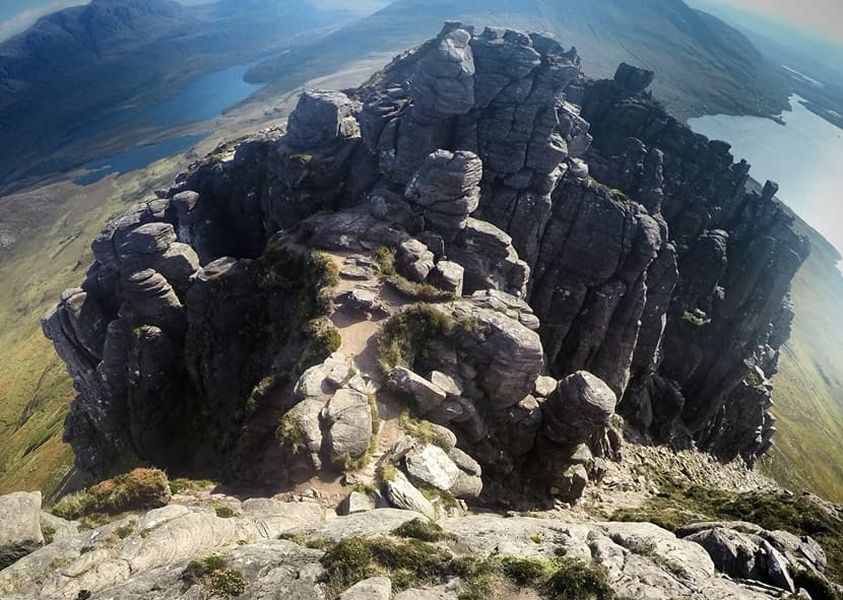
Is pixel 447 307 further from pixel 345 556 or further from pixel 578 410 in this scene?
pixel 345 556

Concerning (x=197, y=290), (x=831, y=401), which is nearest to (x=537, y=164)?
(x=197, y=290)

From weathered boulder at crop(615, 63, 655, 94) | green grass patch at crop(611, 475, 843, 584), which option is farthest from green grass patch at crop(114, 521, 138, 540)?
weathered boulder at crop(615, 63, 655, 94)

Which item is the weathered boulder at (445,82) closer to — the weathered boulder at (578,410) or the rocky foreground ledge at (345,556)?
the weathered boulder at (578,410)

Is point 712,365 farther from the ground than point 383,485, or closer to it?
closer to it

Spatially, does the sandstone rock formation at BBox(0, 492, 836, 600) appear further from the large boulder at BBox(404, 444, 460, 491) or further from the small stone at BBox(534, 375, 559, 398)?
the small stone at BBox(534, 375, 559, 398)

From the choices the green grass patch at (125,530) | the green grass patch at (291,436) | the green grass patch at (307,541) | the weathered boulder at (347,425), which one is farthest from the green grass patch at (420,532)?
the green grass patch at (125,530)

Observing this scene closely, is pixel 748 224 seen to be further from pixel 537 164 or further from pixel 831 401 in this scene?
pixel 831 401
